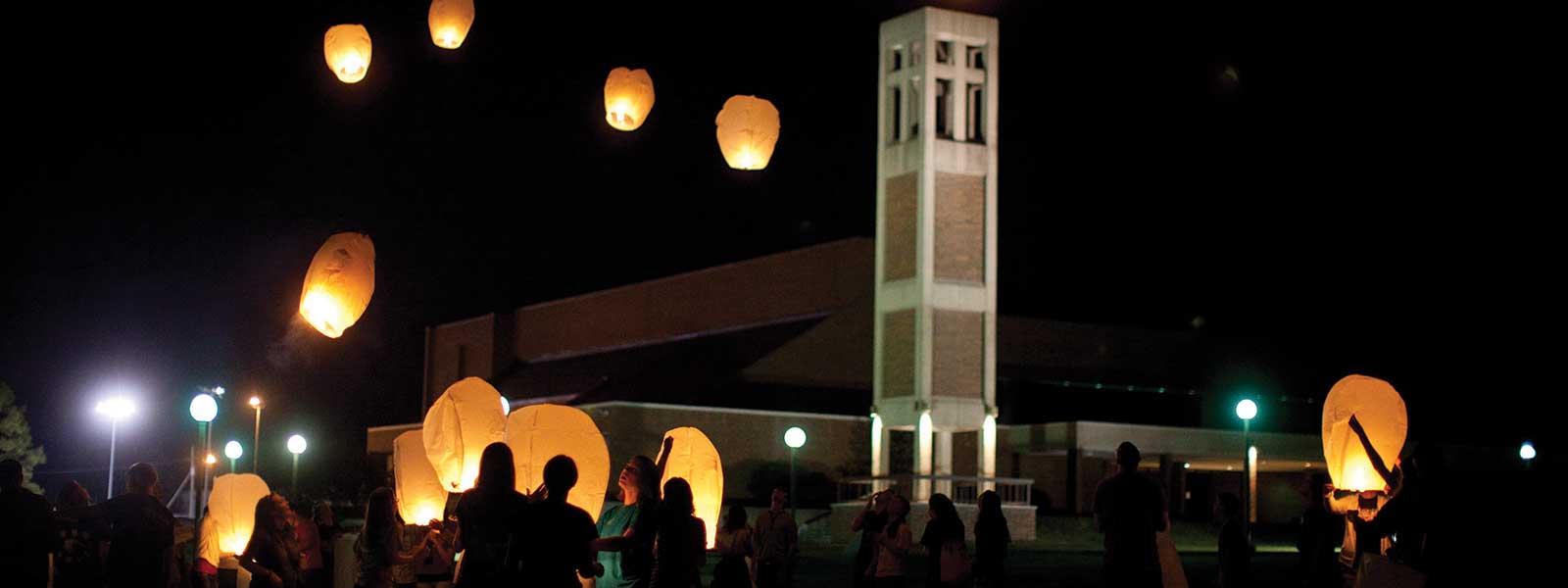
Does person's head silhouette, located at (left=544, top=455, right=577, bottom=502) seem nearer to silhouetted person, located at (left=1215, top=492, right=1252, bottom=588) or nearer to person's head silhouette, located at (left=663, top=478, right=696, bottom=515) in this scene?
person's head silhouette, located at (left=663, top=478, right=696, bottom=515)

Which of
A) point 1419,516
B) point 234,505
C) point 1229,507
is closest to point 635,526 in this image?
point 1419,516

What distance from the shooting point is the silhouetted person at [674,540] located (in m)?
12.2

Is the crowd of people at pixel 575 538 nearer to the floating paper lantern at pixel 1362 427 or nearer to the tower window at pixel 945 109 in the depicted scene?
the floating paper lantern at pixel 1362 427

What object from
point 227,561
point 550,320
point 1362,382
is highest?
point 550,320

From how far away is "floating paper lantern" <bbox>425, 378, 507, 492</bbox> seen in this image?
48.2ft

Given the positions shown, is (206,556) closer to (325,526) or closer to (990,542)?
(325,526)

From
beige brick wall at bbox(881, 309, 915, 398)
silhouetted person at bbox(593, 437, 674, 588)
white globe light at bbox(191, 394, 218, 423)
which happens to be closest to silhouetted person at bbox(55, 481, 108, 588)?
white globe light at bbox(191, 394, 218, 423)

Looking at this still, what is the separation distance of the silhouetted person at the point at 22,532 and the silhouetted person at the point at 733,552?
6.14 m

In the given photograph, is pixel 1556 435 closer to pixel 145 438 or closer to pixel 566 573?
→ pixel 145 438

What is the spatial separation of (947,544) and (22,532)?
8.03 m

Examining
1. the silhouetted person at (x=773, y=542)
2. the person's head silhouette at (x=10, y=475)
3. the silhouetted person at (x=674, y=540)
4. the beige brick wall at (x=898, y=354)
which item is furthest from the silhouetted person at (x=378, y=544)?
the beige brick wall at (x=898, y=354)

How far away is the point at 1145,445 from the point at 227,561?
43959 millimetres

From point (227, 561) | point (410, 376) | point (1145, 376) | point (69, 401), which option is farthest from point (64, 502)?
point (410, 376)

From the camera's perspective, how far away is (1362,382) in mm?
15461
